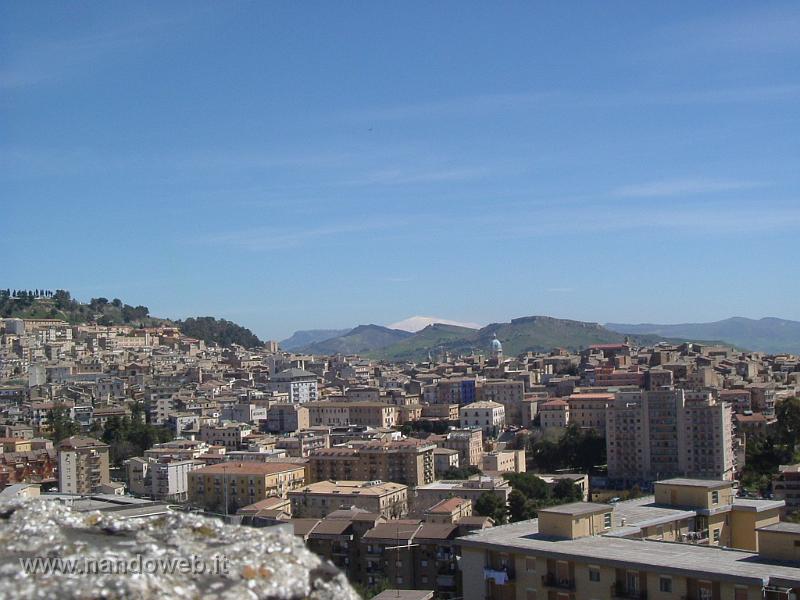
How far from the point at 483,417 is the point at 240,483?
46.7 feet

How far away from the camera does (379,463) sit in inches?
1172

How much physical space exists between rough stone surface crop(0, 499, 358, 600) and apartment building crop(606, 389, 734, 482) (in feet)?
93.0

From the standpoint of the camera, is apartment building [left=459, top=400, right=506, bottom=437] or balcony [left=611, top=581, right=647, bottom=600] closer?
balcony [left=611, top=581, right=647, bottom=600]

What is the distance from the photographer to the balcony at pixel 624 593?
7603mm

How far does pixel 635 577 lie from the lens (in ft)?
25.1

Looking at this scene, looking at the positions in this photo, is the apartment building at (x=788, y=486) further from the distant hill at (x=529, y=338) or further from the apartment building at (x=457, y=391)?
the distant hill at (x=529, y=338)

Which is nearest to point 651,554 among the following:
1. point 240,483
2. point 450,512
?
point 450,512

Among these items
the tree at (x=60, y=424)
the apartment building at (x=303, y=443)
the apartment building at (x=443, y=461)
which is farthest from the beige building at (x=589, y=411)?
the tree at (x=60, y=424)

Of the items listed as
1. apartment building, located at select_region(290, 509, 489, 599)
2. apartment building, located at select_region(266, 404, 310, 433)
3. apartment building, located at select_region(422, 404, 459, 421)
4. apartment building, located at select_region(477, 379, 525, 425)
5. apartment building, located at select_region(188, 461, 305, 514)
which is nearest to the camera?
apartment building, located at select_region(290, 509, 489, 599)

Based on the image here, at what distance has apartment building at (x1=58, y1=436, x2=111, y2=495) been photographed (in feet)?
95.6

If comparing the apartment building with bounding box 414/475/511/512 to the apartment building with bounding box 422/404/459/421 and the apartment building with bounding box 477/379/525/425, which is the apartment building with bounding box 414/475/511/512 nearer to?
the apartment building with bounding box 422/404/459/421

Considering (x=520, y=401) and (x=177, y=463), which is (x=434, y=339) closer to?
(x=520, y=401)

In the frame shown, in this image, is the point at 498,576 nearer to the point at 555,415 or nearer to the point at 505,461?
the point at 505,461

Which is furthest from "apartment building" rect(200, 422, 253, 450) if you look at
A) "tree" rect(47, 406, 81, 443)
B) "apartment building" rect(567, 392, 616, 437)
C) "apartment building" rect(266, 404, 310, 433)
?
"apartment building" rect(567, 392, 616, 437)
